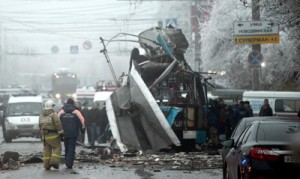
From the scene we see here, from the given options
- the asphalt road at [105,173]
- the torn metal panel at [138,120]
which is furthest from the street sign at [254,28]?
the asphalt road at [105,173]

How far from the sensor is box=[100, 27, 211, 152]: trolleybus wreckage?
21328 mm

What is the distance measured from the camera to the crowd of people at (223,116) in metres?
23.8

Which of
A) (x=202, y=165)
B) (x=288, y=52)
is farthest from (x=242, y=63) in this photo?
(x=202, y=165)

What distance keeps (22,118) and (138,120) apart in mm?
13099

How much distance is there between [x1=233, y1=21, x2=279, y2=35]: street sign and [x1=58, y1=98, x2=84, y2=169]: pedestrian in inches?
293

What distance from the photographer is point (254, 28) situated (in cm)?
2350

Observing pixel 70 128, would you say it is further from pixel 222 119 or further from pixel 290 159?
pixel 222 119

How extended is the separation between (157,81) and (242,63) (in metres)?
23.2

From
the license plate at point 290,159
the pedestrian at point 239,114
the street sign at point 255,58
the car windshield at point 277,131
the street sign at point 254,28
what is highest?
the street sign at point 254,28

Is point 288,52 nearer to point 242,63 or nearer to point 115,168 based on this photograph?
point 242,63

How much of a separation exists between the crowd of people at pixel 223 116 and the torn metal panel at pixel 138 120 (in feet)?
9.20

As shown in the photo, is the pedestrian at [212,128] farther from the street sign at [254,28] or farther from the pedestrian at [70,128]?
the pedestrian at [70,128]

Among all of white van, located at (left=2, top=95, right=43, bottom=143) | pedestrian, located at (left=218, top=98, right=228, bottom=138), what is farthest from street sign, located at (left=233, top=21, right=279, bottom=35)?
white van, located at (left=2, top=95, right=43, bottom=143)

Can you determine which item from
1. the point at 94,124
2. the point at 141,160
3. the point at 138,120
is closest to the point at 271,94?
the point at 94,124
